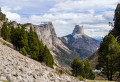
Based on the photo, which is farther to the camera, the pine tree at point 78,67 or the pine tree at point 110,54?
the pine tree at point 78,67

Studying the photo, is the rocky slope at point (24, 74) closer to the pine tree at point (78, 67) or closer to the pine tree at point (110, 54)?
the pine tree at point (110, 54)

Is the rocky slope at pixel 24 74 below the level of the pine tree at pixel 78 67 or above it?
above

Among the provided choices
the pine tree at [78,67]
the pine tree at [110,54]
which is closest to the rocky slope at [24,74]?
the pine tree at [110,54]

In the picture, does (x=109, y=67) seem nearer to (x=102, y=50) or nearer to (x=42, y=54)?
(x=102, y=50)

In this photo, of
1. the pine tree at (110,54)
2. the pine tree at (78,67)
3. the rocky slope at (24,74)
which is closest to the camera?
the rocky slope at (24,74)

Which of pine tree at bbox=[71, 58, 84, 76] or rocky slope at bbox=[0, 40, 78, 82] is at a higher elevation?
rocky slope at bbox=[0, 40, 78, 82]

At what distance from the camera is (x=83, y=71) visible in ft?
220

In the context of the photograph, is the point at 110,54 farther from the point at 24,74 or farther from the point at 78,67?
the point at 78,67

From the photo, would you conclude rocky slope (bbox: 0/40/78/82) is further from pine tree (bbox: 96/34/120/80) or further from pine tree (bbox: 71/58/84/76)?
pine tree (bbox: 71/58/84/76)

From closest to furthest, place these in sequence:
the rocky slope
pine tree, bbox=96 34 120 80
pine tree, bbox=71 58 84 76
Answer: the rocky slope
pine tree, bbox=96 34 120 80
pine tree, bbox=71 58 84 76

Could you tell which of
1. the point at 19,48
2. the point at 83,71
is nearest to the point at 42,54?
the point at 19,48

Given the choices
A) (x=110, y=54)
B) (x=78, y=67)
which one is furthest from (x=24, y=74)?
(x=78, y=67)

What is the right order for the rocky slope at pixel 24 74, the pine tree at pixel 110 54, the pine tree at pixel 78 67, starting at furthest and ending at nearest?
the pine tree at pixel 78 67 → the pine tree at pixel 110 54 → the rocky slope at pixel 24 74

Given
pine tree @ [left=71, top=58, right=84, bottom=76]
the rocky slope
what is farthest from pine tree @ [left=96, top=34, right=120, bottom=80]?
pine tree @ [left=71, top=58, right=84, bottom=76]
